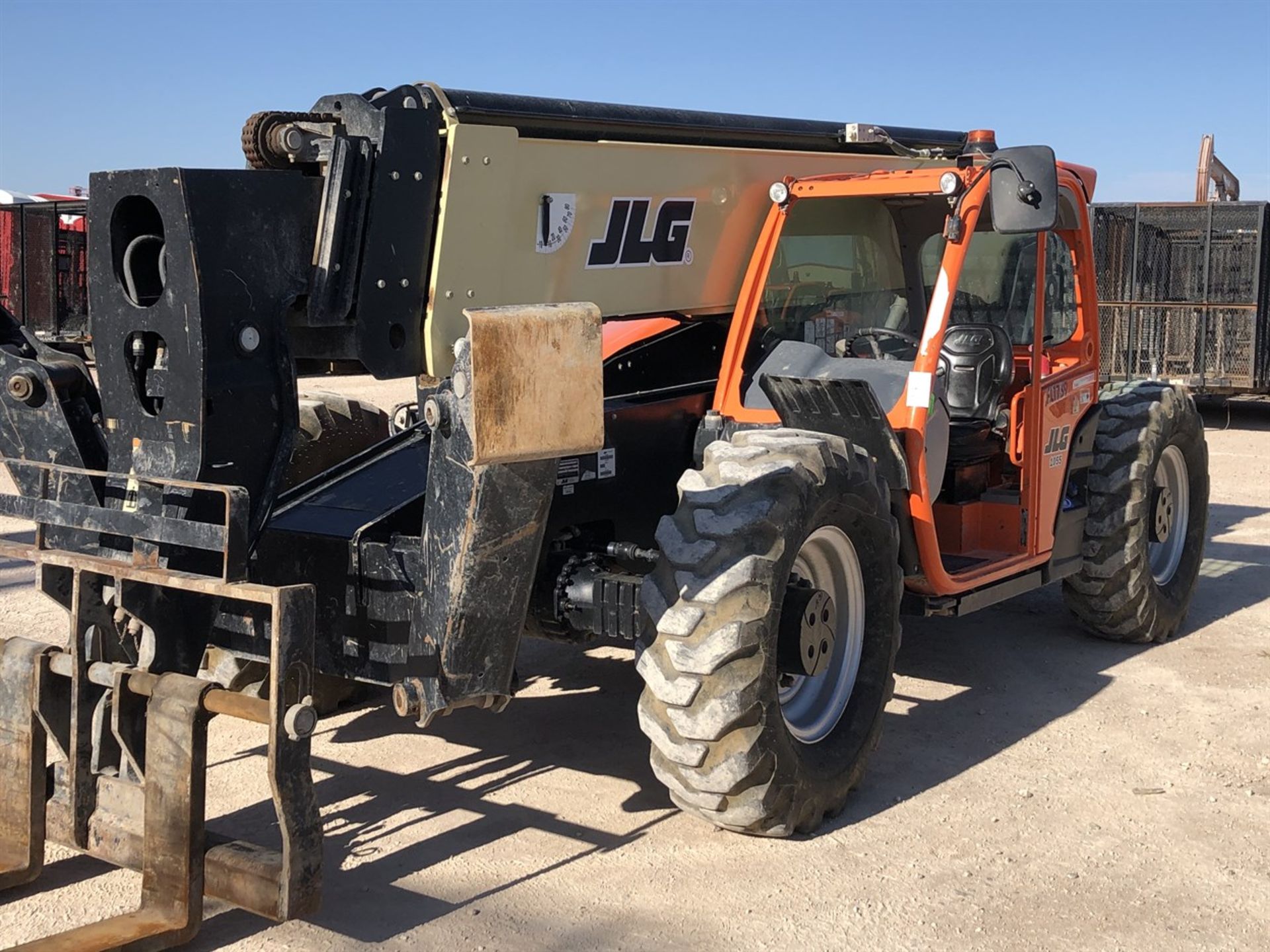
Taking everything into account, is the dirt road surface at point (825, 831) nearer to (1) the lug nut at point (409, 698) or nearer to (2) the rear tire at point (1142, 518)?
(2) the rear tire at point (1142, 518)

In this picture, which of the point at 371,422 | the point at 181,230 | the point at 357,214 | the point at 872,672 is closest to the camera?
the point at 181,230

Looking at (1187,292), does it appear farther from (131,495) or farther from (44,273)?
(131,495)

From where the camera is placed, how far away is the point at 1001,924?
4.24 metres

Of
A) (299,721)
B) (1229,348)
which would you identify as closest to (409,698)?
(299,721)

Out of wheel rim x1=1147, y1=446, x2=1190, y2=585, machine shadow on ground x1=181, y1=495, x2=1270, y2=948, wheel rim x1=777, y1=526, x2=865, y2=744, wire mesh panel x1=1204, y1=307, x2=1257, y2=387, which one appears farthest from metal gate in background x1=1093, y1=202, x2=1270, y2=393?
wheel rim x1=777, y1=526, x2=865, y2=744

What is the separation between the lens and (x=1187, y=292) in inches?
696

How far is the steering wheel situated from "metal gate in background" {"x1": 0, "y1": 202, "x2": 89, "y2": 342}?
1613 centimetres

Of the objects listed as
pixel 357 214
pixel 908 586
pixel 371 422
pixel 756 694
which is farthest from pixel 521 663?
pixel 357 214

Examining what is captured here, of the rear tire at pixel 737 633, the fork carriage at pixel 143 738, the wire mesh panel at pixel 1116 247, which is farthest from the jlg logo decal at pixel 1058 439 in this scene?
the wire mesh panel at pixel 1116 247

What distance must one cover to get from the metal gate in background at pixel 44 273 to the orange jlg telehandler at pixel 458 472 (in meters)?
16.1

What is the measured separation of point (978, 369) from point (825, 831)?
2627 mm

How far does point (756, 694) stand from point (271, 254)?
6.69ft

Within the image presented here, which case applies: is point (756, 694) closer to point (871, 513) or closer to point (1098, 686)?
point (871, 513)

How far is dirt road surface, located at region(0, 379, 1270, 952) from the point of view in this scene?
4184 millimetres
